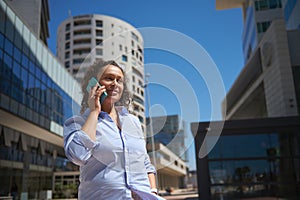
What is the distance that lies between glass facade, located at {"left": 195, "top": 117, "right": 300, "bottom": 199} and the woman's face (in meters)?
13.8

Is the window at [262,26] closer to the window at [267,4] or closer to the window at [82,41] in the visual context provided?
the window at [267,4]

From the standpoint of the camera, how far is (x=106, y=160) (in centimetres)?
163

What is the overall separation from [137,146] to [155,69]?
1.49 feet

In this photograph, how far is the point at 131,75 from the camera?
208 centimetres

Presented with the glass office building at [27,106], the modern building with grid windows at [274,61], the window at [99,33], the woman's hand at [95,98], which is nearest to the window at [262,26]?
the modern building with grid windows at [274,61]

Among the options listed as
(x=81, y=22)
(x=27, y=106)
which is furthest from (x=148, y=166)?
(x=81, y=22)

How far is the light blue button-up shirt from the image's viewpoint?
5.16 feet

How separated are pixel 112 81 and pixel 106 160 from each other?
434 millimetres

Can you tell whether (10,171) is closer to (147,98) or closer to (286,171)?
(286,171)

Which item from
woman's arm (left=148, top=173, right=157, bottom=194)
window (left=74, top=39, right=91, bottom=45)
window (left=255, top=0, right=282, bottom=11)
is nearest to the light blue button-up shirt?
woman's arm (left=148, top=173, right=157, bottom=194)

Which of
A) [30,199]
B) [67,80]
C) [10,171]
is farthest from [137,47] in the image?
[67,80]

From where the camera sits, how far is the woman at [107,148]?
5.18 ft

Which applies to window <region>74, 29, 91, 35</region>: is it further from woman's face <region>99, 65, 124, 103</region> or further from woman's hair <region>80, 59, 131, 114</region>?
woman's face <region>99, 65, 124, 103</region>

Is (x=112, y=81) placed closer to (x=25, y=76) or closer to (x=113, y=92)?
(x=113, y=92)
